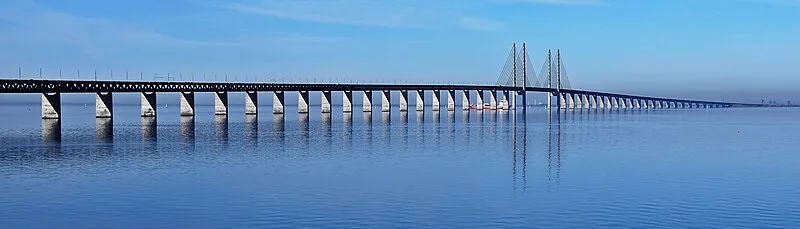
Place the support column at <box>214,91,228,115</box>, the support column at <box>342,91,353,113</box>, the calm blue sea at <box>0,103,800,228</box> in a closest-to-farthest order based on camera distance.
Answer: the calm blue sea at <box>0,103,800,228</box> < the support column at <box>214,91,228,115</box> < the support column at <box>342,91,353,113</box>

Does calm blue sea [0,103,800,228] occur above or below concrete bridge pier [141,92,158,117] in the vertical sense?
below

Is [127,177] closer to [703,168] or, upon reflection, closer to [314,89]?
[703,168]

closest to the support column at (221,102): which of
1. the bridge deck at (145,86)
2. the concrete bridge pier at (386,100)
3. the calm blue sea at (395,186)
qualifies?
the bridge deck at (145,86)

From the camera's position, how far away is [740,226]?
73.3ft

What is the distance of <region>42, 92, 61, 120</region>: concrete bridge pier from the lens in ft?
355

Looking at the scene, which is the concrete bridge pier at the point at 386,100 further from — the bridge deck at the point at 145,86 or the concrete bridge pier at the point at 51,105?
the concrete bridge pier at the point at 51,105

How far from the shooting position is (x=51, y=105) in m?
109

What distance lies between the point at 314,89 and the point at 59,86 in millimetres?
62961

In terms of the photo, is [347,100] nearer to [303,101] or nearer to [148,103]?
[303,101]

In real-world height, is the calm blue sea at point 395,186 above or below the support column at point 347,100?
below

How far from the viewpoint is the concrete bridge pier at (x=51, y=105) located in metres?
108

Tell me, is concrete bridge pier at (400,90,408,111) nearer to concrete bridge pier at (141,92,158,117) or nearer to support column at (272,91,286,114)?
support column at (272,91,286,114)

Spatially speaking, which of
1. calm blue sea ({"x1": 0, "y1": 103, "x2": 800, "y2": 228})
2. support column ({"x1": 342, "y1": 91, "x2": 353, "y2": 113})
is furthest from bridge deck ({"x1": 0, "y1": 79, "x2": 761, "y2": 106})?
calm blue sea ({"x1": 0, "y1": 103, "x2": 800, "y2": 228})

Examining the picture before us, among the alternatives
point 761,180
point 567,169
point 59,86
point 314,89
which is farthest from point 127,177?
point 314,89
